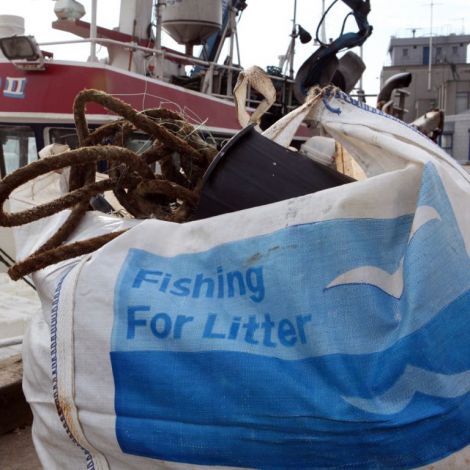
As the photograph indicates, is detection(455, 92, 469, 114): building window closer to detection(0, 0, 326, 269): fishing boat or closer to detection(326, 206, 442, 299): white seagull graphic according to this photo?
detection(0, 0, 326, 269): fishing boat

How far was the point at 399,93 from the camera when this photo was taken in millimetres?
6582

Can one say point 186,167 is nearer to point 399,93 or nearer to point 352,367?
point 352,367

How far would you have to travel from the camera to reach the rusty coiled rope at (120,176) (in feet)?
4.42

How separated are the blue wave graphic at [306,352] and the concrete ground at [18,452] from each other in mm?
1262

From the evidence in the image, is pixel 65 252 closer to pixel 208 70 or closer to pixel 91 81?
pixel 91 81

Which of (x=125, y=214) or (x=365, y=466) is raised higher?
(x=125, y=214)

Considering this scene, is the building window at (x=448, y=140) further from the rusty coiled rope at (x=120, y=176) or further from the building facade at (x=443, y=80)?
the rusty coiled rope at (x=120, y=176)

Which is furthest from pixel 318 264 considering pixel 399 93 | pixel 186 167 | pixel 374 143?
pixel 399 93

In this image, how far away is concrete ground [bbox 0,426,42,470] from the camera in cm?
220

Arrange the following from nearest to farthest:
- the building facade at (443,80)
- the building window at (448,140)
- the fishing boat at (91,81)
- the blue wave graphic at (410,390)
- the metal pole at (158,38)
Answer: the blue wave graphic at (410,390)
the fishing boat at (91,81)
the metal pole at (158,38)
the building facade at (443,80)
the building window at (448,140)

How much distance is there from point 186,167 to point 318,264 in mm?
568

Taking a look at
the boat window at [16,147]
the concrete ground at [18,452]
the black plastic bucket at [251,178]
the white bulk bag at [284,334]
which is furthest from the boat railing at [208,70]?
the white bulk bag at [284,334]

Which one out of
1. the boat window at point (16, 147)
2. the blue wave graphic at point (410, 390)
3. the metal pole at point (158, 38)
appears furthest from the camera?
the metal pole at point (158, 38)

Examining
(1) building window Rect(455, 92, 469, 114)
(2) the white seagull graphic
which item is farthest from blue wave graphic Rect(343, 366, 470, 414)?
(1) building window Rect(455, 92, 469, 114)
